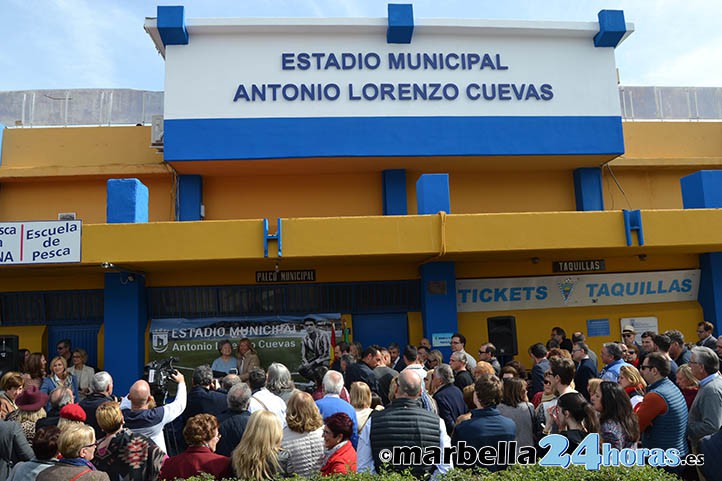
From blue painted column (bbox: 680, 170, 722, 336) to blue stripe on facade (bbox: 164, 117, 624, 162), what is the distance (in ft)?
5.91

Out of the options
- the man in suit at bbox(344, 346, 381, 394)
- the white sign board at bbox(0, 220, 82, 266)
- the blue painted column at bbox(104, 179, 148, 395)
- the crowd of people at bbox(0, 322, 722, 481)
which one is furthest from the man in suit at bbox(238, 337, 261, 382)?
the crowd of people at bbox(0, 322, 722, 481)

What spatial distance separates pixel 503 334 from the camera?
40.8 feet

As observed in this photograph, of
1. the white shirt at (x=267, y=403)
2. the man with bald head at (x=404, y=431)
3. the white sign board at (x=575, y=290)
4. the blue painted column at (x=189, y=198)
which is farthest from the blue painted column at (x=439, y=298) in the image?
the man with bald head at (x=404, y=431)

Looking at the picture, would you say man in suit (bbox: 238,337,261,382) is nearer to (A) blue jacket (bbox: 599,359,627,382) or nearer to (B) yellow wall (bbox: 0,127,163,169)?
(B) yellow wall (bbox: 0,127,163,169)

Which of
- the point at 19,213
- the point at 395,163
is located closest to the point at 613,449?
the point at 395,163

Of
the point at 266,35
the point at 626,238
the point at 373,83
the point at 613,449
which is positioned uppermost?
the point at 266,35

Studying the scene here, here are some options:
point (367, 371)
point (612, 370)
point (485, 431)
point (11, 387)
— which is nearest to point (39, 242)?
point (11, 387)

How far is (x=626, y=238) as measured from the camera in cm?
1083

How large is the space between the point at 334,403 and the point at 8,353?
9.40 m

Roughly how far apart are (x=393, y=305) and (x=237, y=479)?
849cm

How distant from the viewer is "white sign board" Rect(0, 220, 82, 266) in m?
9.65

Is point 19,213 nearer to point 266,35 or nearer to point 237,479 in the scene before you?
point 266,35

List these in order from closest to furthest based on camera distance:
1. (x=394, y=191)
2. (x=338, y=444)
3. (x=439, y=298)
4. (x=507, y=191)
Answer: (x=338, y=444) < (x=439, y=298) < (x=394, y=191) < (x=507, y=191)

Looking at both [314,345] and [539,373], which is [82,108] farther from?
[539,373]
